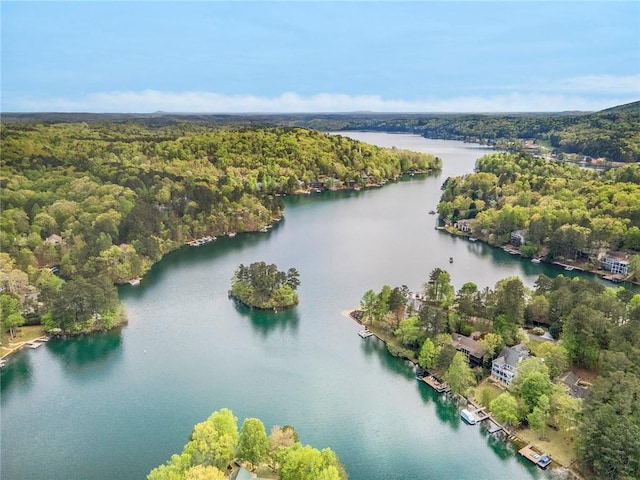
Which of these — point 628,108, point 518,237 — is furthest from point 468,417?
point 628,108

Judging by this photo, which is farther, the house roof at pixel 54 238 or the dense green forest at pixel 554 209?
the dense green forest at pixel 554 209

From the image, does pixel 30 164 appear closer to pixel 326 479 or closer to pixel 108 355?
pixel 108 355

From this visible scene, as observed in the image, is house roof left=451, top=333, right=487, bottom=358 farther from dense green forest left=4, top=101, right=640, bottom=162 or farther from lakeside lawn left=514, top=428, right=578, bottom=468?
dense green forest left=4, top=101, right=640, bottom=162

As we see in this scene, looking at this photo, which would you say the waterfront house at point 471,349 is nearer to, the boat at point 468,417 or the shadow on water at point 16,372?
the boat at point 468,417

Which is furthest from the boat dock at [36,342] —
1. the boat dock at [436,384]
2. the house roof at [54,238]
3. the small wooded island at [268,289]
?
the boat dock at [436,384]

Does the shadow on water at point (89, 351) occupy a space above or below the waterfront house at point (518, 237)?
below

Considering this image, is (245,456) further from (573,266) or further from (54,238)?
(573,266)
